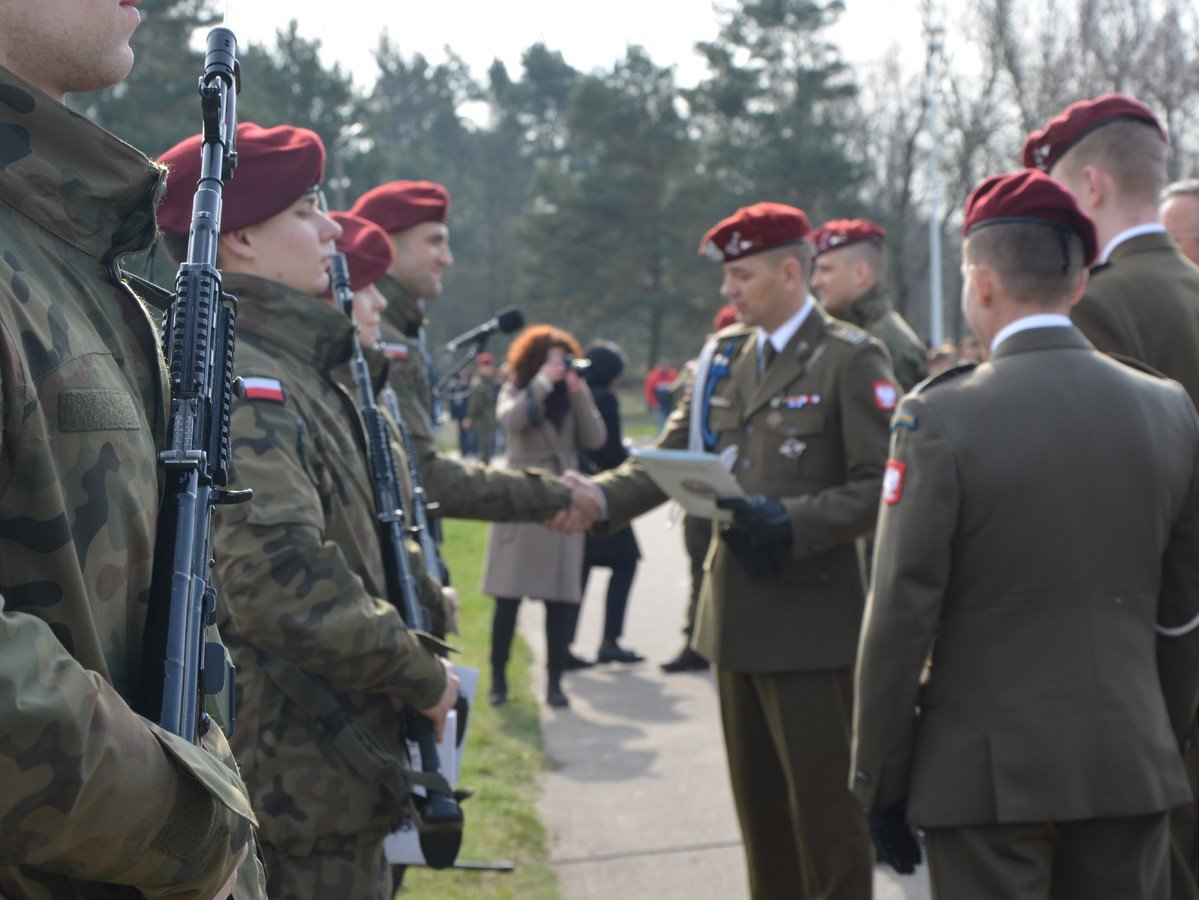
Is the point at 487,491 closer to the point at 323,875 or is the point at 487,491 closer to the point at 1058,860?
the point at 323,875

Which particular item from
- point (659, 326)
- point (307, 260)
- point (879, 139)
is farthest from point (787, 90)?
point (307, 260)

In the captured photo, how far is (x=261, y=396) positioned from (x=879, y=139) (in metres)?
41.4

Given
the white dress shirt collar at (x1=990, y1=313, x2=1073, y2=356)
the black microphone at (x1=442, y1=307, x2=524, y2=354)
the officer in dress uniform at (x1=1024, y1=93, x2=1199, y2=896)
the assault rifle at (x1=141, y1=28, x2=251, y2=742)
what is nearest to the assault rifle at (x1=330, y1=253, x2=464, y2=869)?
the assault rifle at (x1=141, y1=28, x2=251, y2=742)

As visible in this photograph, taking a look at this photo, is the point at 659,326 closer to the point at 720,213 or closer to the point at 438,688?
the point at 720,213

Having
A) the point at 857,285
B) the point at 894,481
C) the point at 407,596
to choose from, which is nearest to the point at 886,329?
the point at 857,285

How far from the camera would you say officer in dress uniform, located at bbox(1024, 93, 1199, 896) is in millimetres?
3352

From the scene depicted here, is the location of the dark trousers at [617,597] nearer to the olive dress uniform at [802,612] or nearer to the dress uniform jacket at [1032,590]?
the olive dress uniform at [802,612]

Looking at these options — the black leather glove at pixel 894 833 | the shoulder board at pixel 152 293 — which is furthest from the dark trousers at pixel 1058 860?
the shoulder board at pixel 152 293

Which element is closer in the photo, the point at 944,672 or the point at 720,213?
the point at 944,672

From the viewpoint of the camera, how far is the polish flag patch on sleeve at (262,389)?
2.61 metres

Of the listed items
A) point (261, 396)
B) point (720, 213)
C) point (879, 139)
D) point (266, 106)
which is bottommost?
point (261, 396)

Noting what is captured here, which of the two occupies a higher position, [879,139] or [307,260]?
[879,139]

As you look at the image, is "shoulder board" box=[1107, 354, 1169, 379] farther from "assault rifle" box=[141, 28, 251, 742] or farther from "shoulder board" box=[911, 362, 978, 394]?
"assault rifle" box=[141, 28, 251, 742]

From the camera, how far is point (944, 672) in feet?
9.04
